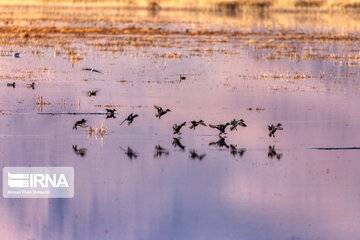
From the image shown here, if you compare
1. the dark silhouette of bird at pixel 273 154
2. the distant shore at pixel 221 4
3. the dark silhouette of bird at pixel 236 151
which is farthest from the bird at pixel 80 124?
the distant shore at pixel 221 4

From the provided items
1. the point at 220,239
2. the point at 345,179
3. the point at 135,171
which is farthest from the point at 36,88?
the point at 220,239

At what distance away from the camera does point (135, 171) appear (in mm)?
18797

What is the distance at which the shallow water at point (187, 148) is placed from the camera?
15.3 metres

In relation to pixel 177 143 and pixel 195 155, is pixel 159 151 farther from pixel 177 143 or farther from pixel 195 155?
pixel 177 143

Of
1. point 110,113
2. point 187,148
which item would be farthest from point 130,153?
point 110,113

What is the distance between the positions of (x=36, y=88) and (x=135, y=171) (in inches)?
513

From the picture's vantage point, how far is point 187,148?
21.0 meters

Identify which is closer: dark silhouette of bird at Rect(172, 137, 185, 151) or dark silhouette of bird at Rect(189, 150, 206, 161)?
dark silhouette of bird at Rect(189, 150, 206, 161)

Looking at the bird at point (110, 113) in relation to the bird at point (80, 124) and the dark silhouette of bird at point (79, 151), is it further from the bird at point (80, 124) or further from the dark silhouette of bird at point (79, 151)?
the dark silhouette of bird at point (79, 151)

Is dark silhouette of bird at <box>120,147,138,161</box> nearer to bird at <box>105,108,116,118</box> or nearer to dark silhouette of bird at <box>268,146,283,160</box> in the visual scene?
dark silhouette of bird at <box>268,146,283,160</box>

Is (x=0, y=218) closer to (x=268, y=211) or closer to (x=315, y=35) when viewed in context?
(x=268, y=211)

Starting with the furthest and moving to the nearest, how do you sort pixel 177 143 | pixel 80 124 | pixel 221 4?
pixel 221 4, pixel 80 124, pixel 177 143

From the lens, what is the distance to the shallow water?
50.3 ft

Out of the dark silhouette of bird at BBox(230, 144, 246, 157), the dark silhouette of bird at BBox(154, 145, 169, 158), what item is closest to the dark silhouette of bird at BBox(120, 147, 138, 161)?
the dark silhouette of bird at BBox(154, 145, 169, 158)
